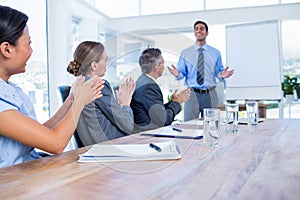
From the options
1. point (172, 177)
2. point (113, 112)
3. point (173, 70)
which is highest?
point (173, 70)

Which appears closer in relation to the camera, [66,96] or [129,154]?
[129,154]

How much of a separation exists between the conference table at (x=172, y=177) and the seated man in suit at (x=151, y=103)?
769 mm

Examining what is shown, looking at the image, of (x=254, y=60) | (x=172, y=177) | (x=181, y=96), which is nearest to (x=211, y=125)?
(x=172, y=177)

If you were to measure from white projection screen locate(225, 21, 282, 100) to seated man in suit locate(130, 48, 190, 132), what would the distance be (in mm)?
2804

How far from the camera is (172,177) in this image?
739 millimetres

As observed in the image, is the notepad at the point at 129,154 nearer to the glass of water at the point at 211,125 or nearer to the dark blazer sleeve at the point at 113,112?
the glass of water at the point at 211,125

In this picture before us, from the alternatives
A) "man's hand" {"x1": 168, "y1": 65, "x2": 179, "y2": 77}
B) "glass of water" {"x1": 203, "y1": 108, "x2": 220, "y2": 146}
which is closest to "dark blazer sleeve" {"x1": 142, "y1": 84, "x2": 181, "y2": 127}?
"man's hand" {"x1": 168, "y1": 65, "x2": 179, "y2": 77}

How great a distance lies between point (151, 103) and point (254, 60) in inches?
117

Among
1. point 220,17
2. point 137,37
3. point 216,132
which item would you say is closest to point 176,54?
point 137,37

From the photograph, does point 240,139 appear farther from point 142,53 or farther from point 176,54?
point 142,53

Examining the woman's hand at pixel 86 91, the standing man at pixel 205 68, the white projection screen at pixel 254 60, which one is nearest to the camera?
the woman's hand at pixel 86 91

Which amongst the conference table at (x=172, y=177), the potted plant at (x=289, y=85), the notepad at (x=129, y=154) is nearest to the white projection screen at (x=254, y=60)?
the potted plant at (x=289, y=85)

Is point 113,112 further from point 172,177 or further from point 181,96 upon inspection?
point 172,177

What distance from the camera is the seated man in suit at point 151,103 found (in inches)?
70.7
